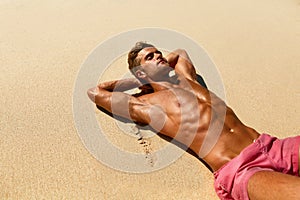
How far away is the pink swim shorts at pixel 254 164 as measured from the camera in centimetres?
180

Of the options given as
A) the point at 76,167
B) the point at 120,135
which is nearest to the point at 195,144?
the point at 120,135

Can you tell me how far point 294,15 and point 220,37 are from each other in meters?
1.22

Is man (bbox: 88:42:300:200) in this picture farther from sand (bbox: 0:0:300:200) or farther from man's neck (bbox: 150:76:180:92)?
sand (bbox: 0:0:300:200)

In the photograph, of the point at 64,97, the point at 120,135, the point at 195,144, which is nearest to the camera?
the point at 195,144

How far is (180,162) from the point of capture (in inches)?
89.6

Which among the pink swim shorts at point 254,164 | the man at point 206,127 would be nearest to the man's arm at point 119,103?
the man at point 206,127

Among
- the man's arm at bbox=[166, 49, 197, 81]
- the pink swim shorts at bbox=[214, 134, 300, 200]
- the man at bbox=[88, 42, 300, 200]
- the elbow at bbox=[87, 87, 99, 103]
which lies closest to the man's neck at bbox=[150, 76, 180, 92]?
the man at bbox=[88, 42, 300, 200]

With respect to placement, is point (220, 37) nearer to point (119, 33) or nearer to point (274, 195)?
point (119, 33)

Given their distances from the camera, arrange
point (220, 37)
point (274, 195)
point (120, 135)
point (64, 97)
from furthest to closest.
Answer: point (220, 37) < point (64, 97) < point (120, 135) < point (274, 195)

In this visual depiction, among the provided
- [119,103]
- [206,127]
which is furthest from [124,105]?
[206,127]

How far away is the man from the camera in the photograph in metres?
1.75

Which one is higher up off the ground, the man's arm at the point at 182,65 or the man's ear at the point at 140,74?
the man's arm at the point at 182,65

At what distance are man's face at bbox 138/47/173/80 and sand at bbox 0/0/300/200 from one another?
1.90ft

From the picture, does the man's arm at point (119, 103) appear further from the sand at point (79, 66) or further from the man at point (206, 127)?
the sand at point (79, 66)
